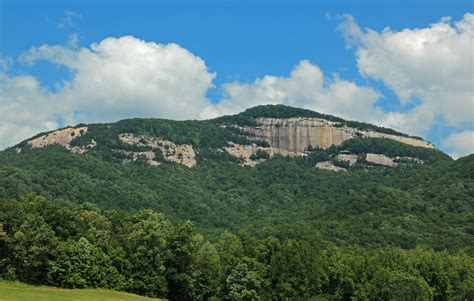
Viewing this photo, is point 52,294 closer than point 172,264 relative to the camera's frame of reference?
Yes

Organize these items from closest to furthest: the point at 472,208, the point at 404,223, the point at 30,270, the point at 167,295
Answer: the point at 30,270
the point at 167,295
the point at 404,223
the point at 472,208

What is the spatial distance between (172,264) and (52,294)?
2358cm

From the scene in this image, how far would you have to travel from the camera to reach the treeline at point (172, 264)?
8781cm

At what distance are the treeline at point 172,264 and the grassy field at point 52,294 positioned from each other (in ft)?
8.10

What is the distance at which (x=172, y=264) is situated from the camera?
98.8 m

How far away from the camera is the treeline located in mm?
87812

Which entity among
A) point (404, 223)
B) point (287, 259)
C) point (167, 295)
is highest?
point (404, 223)

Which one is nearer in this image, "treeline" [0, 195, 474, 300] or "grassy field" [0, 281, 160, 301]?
"grassy field" [0, 281, 160, 301]

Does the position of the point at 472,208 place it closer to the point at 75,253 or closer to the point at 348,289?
the point at 348,289

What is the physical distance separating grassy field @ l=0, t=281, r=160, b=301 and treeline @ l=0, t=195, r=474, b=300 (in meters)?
2.47

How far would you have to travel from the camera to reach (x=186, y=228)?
98750 mm

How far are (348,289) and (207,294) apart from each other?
22640mm

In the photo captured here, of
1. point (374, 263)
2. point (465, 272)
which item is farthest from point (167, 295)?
point (465, 272)

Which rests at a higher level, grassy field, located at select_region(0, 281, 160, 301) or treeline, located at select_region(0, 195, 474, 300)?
treeline, located at select_region(0, 195, 474, 300)
